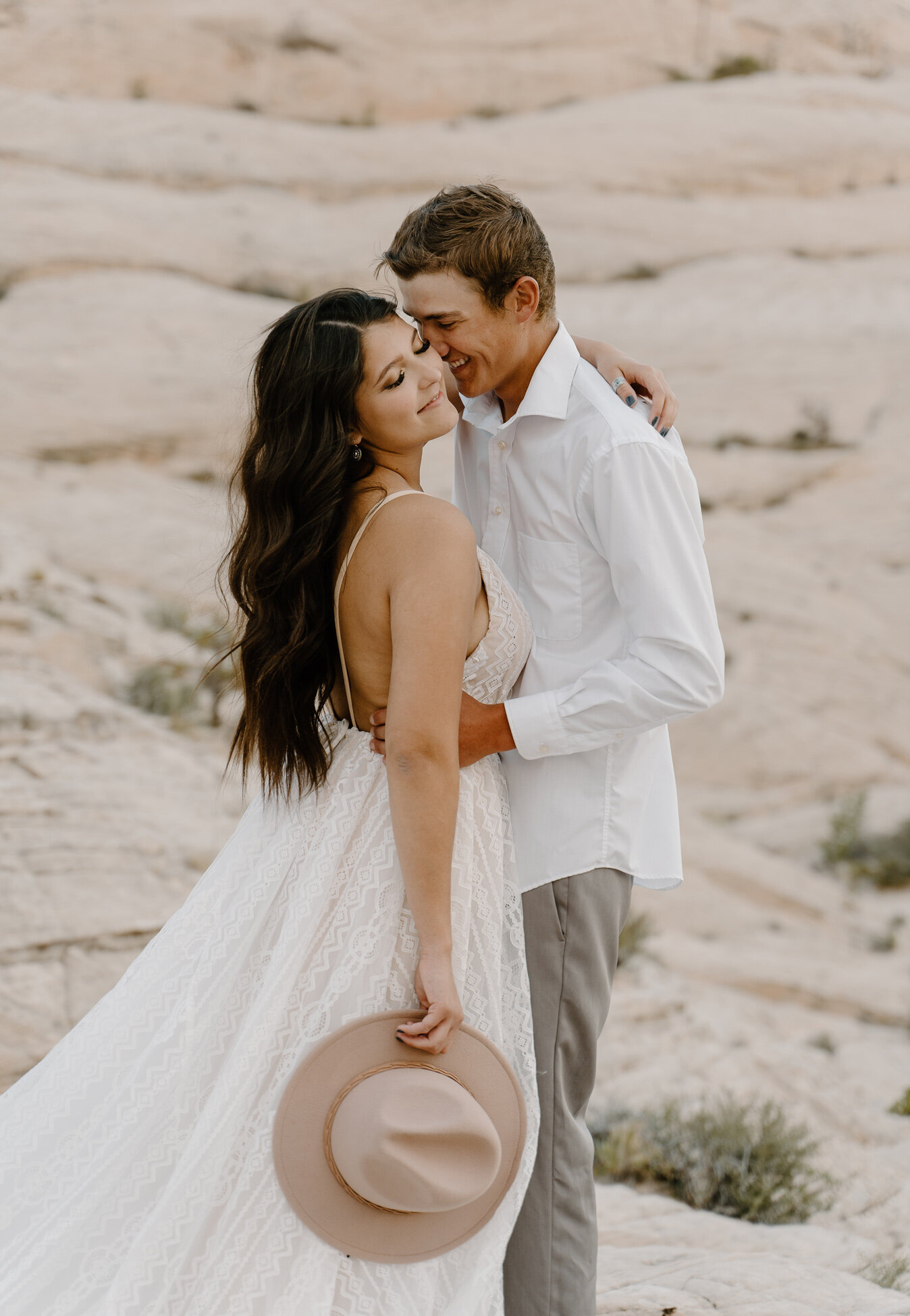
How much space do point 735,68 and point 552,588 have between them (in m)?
16.0

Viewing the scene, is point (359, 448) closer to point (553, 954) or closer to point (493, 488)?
point (493, 488)

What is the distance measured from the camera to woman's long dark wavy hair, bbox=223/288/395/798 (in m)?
1.85

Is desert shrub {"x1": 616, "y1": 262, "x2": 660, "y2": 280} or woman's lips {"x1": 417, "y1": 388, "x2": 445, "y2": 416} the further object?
desert shrub {"x1": 616, "y1": 262, "x2": 660, "y2": 280}

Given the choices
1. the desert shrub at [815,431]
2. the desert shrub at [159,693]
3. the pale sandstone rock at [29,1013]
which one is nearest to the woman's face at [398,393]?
the pale sandstone rock at [29,1013]

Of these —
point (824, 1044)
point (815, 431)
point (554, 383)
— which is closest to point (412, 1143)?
point (554, 383)

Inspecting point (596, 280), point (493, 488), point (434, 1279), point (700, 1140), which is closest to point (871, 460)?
point (596, 280)

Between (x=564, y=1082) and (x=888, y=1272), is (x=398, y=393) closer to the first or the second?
(x=564, y=1082)

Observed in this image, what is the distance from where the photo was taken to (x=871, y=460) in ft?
40.1

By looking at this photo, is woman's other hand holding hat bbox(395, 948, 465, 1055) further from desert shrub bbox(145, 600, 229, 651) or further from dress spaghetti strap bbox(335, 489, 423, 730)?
desert shrub bbox(145, 600, 229, 651)

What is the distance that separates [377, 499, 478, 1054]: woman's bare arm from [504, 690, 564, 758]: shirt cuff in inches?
7.0

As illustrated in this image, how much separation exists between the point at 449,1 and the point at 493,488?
1465 centimetres

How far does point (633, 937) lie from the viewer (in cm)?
571

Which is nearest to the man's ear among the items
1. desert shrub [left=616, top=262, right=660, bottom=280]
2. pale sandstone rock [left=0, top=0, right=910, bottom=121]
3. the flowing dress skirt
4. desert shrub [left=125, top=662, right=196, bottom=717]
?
the flowing dress skirt

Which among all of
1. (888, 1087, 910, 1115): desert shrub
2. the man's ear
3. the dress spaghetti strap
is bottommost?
(888, 1087, 910, 1115): desert shrub
